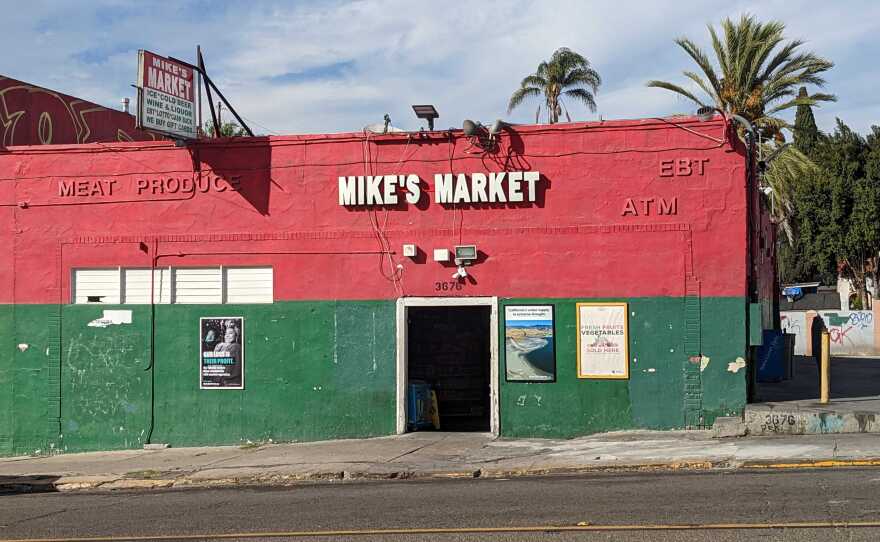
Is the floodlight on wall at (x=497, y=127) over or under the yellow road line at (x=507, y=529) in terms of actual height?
over

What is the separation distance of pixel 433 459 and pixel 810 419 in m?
5.94

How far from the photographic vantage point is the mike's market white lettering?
57.5 feet

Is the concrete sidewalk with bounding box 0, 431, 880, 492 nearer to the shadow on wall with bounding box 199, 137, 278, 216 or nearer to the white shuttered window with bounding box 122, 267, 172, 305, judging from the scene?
the white shuttered window with bounding box 122, 267, 172, 305

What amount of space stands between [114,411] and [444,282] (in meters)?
6.80

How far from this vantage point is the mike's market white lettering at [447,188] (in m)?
17.5

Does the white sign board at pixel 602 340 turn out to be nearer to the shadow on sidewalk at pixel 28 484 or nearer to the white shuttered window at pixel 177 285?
the white shuttered window at pixel 177 285

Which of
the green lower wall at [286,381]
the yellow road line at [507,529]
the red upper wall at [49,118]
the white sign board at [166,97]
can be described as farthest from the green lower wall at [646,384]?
the red upper wall at [49,118]

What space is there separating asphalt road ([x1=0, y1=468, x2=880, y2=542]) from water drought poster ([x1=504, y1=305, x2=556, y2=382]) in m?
4.36

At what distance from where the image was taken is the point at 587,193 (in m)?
17.4

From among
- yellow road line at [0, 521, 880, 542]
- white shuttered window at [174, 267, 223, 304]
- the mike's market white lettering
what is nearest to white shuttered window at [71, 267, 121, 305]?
white shuttered window at [174, 267, 223, 304]

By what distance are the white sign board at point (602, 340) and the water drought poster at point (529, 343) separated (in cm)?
52

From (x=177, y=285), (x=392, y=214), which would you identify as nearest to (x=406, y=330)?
(x=392, y=214)

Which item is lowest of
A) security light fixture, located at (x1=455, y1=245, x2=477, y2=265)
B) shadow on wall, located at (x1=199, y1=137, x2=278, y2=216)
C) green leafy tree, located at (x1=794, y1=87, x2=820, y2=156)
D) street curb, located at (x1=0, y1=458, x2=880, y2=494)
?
street curb, located at (x1=0, y1=458, x2=880, y2=494)

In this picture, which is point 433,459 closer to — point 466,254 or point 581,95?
point 466,254
